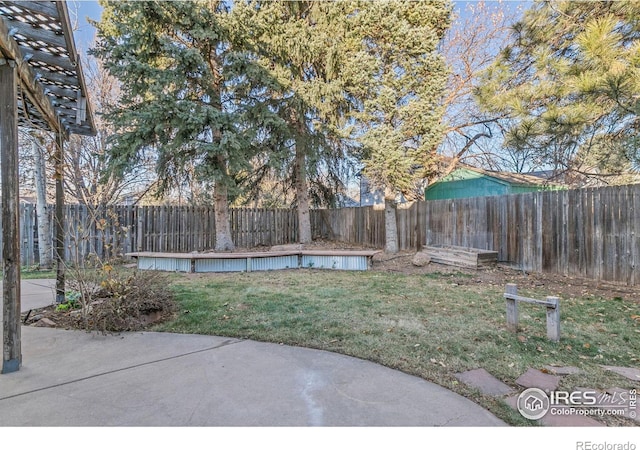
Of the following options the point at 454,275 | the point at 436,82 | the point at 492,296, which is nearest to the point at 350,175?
the point at 436,82

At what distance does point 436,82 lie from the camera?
829 cm

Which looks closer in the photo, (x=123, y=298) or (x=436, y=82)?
(x=123, y=298)

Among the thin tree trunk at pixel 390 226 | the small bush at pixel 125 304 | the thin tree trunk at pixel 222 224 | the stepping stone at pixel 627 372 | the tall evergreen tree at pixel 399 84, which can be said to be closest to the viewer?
the stepping stone at pixel 627 372

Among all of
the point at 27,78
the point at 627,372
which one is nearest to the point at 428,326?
the point at 627,372

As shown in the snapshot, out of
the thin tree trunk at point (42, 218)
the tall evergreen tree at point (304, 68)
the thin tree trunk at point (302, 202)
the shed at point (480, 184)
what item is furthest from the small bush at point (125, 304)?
the shed at point (480, 184)

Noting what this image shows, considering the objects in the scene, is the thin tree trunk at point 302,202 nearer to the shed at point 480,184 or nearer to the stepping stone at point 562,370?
the shed at point 480,184

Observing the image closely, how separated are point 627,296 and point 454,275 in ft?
8.51

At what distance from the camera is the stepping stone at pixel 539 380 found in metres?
2.28

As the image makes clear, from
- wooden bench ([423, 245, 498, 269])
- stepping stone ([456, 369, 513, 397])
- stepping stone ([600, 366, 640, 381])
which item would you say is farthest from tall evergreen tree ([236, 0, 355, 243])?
stepping stone ([600, 366, 640, 381])

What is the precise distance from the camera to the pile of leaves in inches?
141

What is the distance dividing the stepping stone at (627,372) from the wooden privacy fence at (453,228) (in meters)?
3.70

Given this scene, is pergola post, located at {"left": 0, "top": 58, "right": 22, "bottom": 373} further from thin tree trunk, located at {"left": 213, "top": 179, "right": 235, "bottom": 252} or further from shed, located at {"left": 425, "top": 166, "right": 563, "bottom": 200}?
shed, located at {"left": 425, "top": 166, "right": 563, "bottom": 200}
